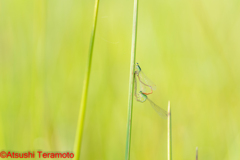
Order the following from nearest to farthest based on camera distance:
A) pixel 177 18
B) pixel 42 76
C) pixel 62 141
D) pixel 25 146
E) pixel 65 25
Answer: pixel 25 146 < pixel 62 141 < pixel 42 76 < pixel 65 25 < pixel 177 18

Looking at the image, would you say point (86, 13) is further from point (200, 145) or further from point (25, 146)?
point (200, 145)

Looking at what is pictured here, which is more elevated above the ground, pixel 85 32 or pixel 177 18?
pixel 177 18

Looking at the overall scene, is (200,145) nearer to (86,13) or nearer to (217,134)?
(217,134)

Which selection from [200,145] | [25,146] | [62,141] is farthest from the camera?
[200,145]

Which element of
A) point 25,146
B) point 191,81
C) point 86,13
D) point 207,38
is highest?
point 86,13

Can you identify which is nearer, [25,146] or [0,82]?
[25,146]

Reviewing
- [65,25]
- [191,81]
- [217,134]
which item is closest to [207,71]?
[191,81]
